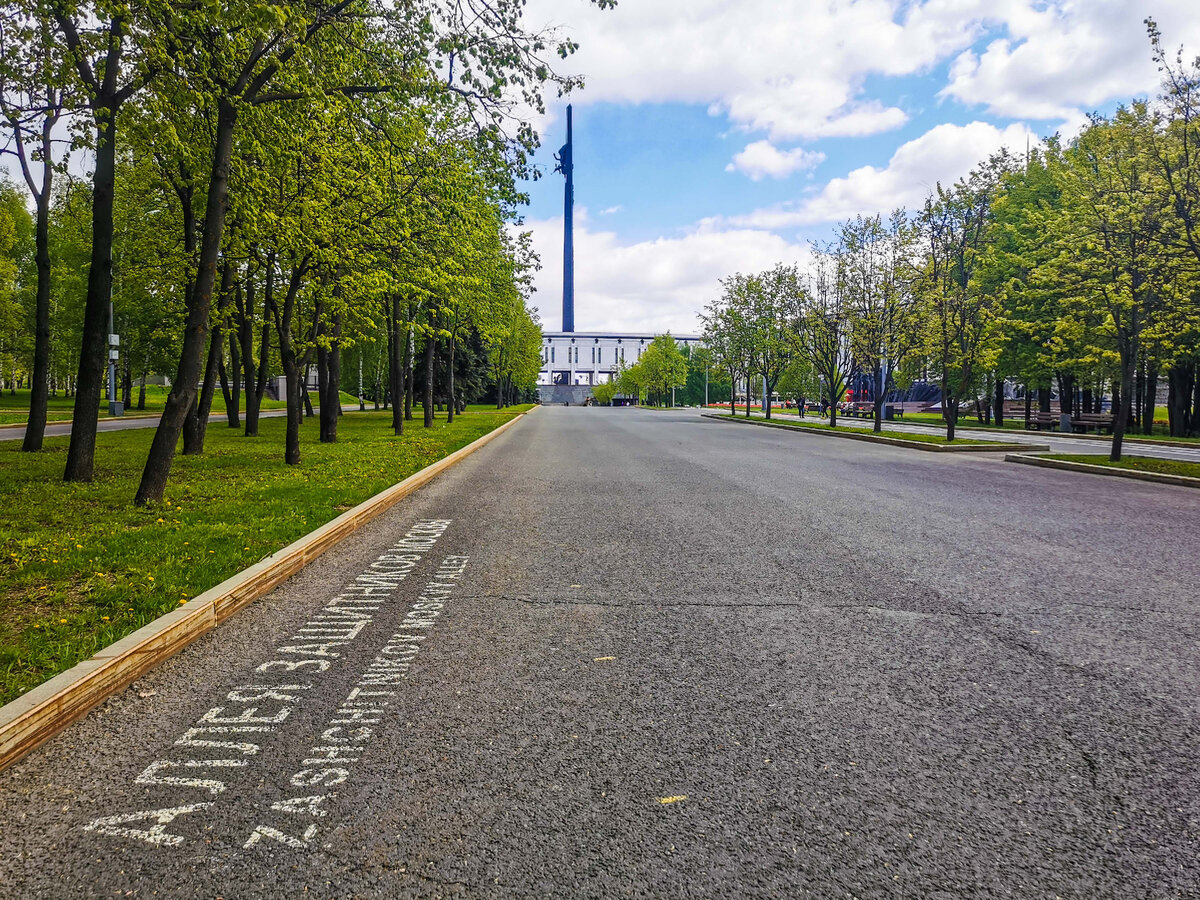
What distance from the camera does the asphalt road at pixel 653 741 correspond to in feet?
7.38

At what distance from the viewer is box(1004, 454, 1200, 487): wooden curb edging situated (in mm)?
12713

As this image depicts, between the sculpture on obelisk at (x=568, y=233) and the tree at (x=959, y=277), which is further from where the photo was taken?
the sculpture on obelisk at (x=568, y=233)

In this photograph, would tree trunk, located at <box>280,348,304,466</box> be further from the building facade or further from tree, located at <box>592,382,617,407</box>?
the building facade

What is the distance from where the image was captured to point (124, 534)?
22.9 ft

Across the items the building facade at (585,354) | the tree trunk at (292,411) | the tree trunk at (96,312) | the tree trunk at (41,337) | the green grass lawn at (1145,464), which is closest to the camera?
the tree trunk at (96,312)

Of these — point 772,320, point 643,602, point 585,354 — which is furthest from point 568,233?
point 643,602

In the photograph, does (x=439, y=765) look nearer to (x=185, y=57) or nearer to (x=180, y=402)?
(x=180, y=402)

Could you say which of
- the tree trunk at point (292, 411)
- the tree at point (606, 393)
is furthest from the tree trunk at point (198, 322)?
the tree at point (606, 393)

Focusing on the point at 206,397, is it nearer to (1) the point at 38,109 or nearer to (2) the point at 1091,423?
(1) the point at 38,109

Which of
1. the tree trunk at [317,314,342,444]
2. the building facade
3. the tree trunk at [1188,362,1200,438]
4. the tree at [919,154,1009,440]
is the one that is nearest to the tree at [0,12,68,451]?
the tree trunk at [317,314,342,444]

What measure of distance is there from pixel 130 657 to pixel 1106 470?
1698cm

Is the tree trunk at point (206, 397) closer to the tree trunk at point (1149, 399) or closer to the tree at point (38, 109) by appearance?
the tree at point (38, 109)

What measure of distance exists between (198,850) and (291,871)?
39 centimetres

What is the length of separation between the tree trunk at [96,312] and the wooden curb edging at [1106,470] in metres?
18.5
